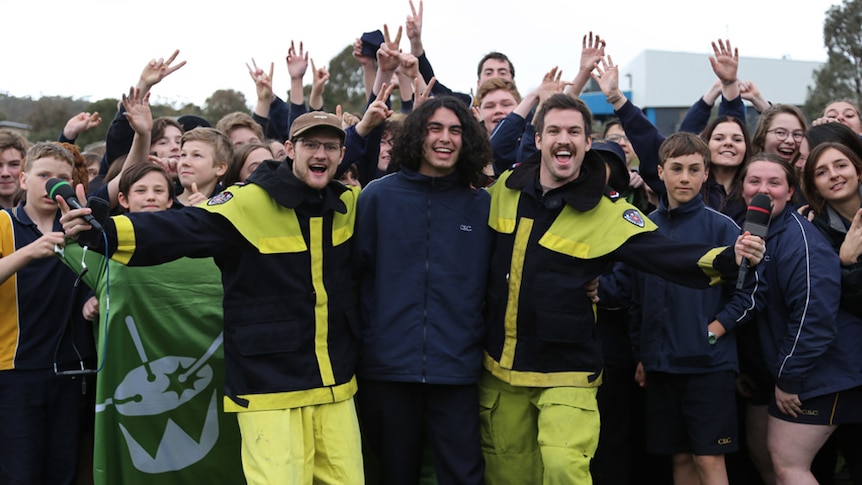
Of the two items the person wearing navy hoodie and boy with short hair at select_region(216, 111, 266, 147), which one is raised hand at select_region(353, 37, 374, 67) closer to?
boy with short hair at select_region(216, 111, 266, 147)

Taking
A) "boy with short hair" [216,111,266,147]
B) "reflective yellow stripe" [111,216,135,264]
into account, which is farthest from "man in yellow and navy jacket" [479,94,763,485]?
"boy with short hair" [216,111,266,147]

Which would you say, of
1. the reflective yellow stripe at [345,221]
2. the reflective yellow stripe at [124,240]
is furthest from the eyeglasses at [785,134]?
the reflective yellow stripe at [124,240]

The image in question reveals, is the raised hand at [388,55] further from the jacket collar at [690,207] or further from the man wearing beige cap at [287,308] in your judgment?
the jacket collar at [690,207]

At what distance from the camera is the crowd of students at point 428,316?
4219 mm

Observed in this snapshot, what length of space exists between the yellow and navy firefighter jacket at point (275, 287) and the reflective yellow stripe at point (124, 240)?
222mm

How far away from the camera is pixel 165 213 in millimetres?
4016

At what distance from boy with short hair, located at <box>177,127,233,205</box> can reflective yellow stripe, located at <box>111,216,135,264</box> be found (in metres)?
1.82

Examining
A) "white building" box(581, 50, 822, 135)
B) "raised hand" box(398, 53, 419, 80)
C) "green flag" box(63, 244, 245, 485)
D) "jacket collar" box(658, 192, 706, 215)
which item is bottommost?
"green flag" box(63, 244, 245, 485)

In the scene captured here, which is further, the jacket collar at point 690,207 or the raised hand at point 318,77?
the raised hand at point 318,77

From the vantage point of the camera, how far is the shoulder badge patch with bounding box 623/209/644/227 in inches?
175

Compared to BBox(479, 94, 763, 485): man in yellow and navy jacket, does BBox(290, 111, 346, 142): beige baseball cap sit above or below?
above

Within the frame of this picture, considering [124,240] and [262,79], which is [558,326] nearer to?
[124,240]

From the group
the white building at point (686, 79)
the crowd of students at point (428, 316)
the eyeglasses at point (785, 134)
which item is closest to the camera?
the crowd of students at point (428, 316)

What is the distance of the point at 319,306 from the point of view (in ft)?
14.0
